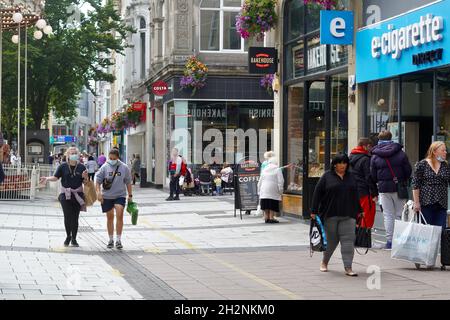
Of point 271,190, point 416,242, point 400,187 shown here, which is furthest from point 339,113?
point 416,242

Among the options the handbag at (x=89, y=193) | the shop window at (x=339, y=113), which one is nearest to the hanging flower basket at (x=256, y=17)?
the shop window at (x=339, y=113)

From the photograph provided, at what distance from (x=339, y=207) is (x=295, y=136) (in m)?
8.97

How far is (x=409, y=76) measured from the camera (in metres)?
13.6

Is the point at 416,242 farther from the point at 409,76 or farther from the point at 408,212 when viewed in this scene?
the point at 409,76

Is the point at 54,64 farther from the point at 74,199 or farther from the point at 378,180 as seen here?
the point at 378,180

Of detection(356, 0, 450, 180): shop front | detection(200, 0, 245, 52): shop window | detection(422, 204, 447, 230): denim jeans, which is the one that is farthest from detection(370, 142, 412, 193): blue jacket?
detection(200, 0, 245, 52): shop window

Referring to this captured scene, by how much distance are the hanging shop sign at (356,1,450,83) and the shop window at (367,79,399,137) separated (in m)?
0.26

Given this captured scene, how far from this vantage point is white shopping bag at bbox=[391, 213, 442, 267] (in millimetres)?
10188

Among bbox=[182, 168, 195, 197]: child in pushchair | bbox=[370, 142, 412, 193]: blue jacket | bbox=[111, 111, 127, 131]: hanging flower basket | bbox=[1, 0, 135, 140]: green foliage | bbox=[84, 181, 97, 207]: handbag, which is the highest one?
bbox=[1, 0, 135, 140]: green foliage

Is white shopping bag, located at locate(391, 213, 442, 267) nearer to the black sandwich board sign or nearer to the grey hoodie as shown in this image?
the grey hoodie

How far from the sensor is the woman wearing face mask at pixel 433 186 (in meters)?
10.8

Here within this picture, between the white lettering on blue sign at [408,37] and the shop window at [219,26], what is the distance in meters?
18.5

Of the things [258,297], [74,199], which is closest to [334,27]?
[74,199]
